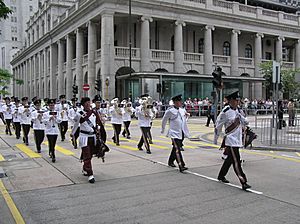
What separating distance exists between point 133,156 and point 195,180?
367cm

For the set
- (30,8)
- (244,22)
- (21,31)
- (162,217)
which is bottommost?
(162,217)

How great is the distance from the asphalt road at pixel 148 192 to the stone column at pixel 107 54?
23.8 m

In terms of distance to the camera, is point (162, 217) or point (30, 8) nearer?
point (162, 217)

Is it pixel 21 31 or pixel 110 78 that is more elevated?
pixel 21 31

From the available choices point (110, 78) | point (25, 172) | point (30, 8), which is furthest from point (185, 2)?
point (30, 8)

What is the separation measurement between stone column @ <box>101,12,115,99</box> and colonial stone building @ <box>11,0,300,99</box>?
0.09 m

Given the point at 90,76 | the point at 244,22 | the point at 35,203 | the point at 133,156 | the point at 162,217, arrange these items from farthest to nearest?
the point at 244,22 → the point at 90,76 → the point at 133,156 → the point at 35,203 → the point at 162,217

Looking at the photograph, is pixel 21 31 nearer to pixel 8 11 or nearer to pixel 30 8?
pixel 30 8

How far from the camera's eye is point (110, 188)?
7180mm

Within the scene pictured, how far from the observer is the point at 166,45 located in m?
42.4

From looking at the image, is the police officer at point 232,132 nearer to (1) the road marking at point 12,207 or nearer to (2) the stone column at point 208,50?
(1) the road marking at point 12,207

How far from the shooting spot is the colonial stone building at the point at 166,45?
34.7 meters

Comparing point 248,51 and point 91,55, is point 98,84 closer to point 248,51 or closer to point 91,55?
point 91,55

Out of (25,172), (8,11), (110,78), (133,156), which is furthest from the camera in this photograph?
(110,78)
